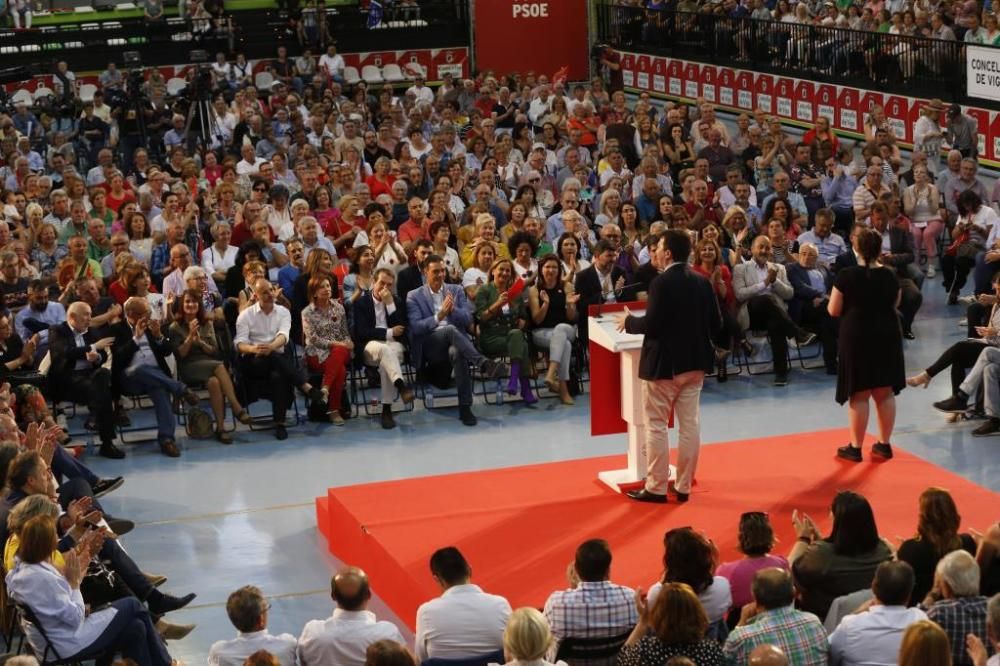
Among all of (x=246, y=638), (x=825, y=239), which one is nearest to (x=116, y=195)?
(x=825, y=239)

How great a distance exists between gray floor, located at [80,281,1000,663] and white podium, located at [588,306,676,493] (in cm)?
150

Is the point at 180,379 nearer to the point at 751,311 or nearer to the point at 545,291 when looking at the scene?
the point at 545,291

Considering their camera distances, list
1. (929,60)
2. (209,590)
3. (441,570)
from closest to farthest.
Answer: (441,570), (209,590), (929,60)

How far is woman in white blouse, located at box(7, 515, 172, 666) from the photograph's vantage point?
6676mm

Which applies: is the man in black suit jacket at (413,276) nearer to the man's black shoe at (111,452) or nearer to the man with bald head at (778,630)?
the man's black shoe at (111,452)

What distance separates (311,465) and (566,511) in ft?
8.00

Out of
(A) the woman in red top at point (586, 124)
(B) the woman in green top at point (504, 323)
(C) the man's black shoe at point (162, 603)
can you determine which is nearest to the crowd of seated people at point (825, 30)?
(A) the woman in red top at point (586, 124)

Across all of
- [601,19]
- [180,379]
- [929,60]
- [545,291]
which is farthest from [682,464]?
[601,19]

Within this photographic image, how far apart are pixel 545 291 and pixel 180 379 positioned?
2.73 meters

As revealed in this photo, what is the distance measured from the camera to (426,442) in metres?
10.8

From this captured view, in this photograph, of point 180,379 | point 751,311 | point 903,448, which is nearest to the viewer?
point 903,448

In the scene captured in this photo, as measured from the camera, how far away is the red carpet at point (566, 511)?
7859mm

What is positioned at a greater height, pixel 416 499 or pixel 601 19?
pixel 601 19

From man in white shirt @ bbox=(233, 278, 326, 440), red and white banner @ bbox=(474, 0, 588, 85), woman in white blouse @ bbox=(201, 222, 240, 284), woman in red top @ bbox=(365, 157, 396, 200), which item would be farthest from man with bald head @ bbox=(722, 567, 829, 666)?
red and white banner @ bbox=(474, 0, 588, 85)
